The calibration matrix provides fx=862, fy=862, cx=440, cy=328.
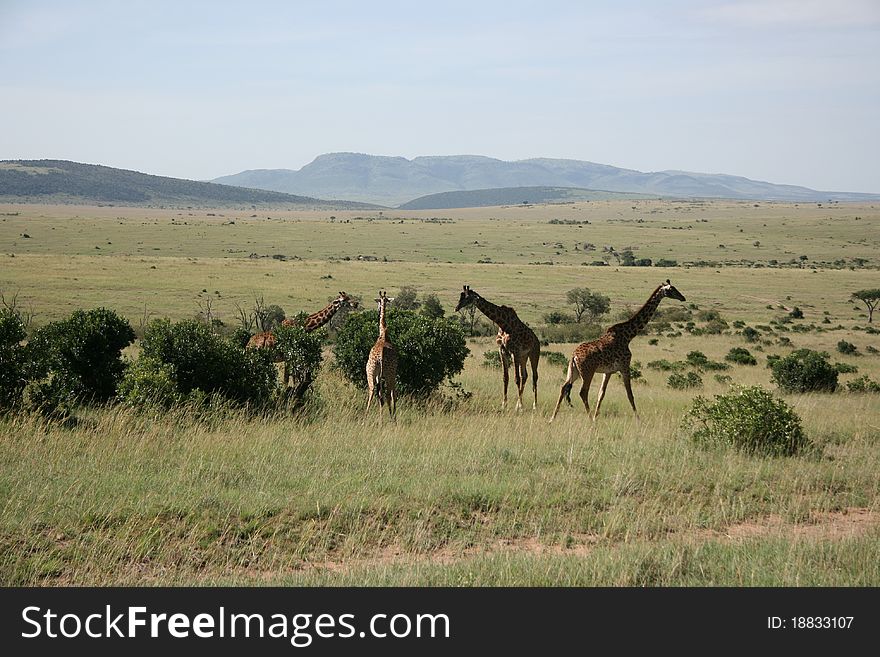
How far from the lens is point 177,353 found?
13742 millimetres

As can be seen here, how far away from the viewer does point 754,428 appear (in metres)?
11.8

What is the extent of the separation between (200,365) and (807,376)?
52.8 feet

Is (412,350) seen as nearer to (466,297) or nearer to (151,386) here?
(466,297)

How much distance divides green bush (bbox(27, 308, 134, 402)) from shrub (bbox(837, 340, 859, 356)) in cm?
3173

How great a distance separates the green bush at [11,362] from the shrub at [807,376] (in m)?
18.3

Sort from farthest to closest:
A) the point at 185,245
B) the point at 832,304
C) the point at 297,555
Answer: the point at 185,245 → the point at 832,304 → the point at 297,555

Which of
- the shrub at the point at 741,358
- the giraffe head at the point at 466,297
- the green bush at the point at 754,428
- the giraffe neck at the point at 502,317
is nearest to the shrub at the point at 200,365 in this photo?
the giraffe head at the point at 466,297

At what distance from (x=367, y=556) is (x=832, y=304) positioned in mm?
58116

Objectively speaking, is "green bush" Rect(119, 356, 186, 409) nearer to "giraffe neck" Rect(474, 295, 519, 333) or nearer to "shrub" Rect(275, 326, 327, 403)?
"shrub" Rect(275, 326, 327, 403)

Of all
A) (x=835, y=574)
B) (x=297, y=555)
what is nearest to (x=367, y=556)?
(x=297, y=555)


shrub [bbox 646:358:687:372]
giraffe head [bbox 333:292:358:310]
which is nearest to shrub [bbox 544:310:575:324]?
shrub [bbox 646:358:687:372]

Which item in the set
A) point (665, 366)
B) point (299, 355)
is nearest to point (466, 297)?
point (299, 355)

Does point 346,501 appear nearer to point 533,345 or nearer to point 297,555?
point 297,555
